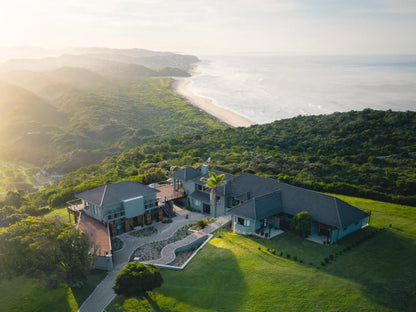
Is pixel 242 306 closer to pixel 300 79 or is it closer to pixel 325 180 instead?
pixel 325 180

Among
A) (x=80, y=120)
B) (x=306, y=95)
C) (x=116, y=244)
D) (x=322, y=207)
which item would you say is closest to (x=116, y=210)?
(x=116, y=244)

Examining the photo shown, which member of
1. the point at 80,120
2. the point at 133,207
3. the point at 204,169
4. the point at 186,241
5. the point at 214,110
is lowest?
the point at 186,241

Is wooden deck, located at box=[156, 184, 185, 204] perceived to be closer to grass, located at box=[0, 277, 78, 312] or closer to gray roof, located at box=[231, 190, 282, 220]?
gray roof, located at box=[231, 190, 282, 220]

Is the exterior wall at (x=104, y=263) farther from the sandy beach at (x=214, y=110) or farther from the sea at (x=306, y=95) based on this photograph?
the sea at (x=306, y=95)

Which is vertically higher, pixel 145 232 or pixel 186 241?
pixel 186 241

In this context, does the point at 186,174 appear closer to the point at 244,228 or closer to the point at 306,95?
the point at 244,228

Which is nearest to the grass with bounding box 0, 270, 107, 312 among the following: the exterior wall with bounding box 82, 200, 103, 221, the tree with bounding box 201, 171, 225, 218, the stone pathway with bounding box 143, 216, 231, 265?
the stone pathway with bounding box 143, 216, 231, 265

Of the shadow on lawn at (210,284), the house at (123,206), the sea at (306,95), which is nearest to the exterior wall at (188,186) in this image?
the house at (123,206)
